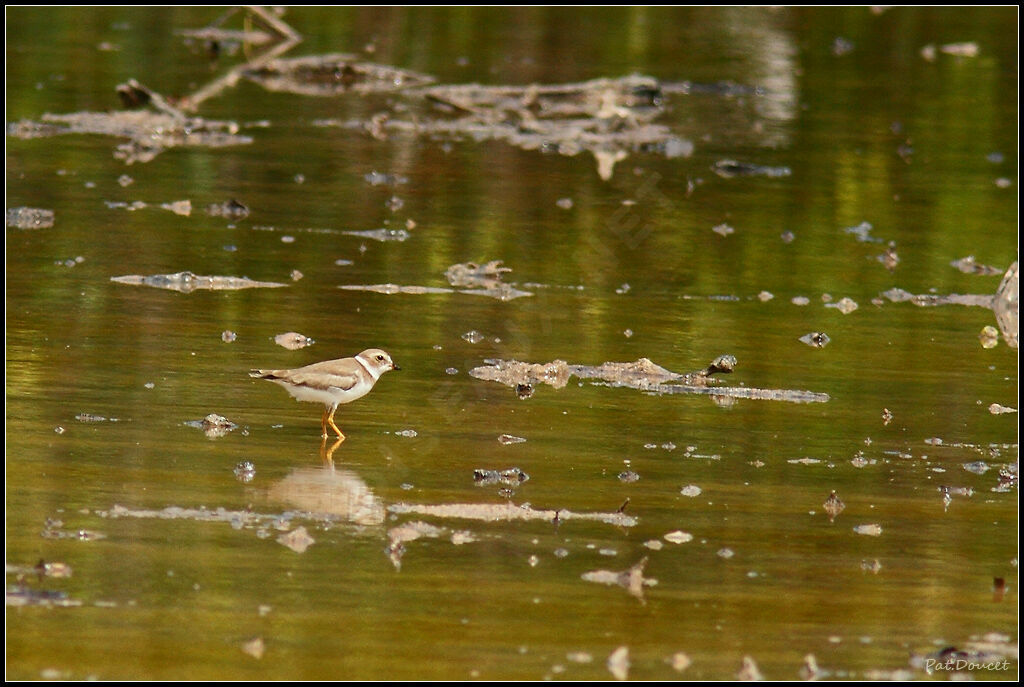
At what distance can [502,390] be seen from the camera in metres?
9.95

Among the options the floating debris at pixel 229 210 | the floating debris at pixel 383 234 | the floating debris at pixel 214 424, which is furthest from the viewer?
the floating debris at pixel 229 210

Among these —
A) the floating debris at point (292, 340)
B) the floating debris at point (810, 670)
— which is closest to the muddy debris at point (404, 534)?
the floating debris at point (810, 670)

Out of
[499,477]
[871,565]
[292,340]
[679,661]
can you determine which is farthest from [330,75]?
[679,661]

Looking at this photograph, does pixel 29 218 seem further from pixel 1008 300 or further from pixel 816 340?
pixel 1008 300

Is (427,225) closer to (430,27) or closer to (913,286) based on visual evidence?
(913,286)

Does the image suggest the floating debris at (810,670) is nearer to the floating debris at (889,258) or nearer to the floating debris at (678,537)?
the floating debris at (678,537)

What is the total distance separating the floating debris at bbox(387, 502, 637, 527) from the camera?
7719mm

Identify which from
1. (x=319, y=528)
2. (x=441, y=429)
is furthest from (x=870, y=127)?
(x=319, y=528)

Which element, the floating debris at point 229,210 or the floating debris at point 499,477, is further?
the floating debris at point 229,210

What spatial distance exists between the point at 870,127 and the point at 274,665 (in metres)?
16.7

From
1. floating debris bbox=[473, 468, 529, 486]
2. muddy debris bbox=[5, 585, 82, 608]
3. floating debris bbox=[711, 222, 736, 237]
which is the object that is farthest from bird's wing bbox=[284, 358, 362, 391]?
floating debris bbox=[711, 222, 736, 237]

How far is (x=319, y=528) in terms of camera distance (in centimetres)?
748

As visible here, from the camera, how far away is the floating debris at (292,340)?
10500mm

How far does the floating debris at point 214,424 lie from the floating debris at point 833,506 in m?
2.75
